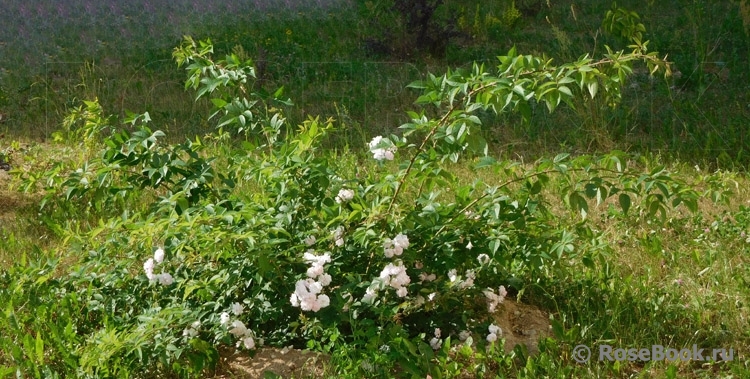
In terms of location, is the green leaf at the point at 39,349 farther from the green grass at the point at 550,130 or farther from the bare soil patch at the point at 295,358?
the bare soil patch at the point at 295,358

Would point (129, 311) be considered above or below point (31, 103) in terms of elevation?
above

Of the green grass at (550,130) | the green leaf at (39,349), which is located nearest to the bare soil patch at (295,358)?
the green grass at (550,130)

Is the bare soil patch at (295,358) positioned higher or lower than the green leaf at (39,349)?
lower

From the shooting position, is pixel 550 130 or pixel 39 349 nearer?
pixel 39 349

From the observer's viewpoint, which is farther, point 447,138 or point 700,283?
point 700,283

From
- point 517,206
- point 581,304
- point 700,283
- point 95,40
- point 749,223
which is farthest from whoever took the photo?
point 95,40

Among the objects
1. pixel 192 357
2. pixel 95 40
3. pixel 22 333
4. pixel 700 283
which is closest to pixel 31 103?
pixel 95 40

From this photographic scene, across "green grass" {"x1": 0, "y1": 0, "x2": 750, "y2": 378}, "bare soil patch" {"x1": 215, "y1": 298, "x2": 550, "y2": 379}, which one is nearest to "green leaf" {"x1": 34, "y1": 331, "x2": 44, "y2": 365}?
"green grass" {"x1": 0, "y1": 0, "x2": 750, "y2": 378}

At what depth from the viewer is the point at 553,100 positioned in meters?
3.09

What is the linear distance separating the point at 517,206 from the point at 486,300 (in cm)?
42

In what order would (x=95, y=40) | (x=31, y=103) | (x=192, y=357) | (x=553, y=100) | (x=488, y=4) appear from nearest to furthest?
1. (x=553, y=100)
2. (x=192, y=357)
3. (x=31, y=103)
4. (x=95, y=40)
5. (x=488, y=4)

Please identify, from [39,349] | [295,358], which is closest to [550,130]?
A: [295,358]

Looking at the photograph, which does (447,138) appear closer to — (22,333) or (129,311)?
(129,311)

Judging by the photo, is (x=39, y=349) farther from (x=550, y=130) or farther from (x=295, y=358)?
(x=550, y=130)
